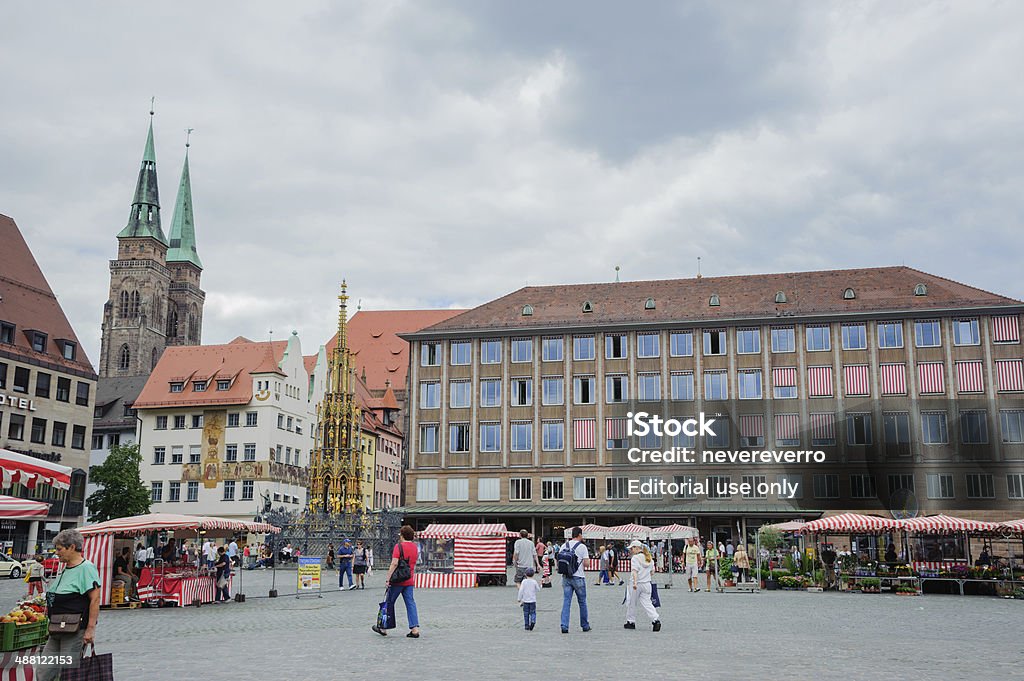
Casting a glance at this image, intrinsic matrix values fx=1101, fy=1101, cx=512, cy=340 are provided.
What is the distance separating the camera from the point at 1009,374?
6169 cm

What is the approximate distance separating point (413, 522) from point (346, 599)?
3985cm

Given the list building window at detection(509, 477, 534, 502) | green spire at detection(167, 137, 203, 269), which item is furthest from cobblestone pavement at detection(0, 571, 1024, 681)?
green spire at detection(167, 137, 203, 269)

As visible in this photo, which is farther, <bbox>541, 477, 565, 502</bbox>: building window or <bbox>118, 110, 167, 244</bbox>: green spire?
<bbox>118, 110, 167, 244</bbox>: green spire

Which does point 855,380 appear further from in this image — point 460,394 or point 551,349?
point 460,394

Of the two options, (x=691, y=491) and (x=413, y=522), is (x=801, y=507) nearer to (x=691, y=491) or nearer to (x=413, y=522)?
(x=691, y=491)

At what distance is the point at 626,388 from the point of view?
66.1m

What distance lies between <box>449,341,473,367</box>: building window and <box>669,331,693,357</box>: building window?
12.5m

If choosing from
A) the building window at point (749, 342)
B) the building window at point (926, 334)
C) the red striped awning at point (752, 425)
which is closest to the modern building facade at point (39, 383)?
the red striped awning at point (752, 425)

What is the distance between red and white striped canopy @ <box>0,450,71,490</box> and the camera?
16688 millimetres

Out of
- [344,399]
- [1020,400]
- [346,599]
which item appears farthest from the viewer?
[1020,400]

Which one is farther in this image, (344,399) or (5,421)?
(5,421)

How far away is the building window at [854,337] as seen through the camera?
63.6m

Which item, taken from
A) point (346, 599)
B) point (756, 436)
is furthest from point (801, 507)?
point (346, 599)

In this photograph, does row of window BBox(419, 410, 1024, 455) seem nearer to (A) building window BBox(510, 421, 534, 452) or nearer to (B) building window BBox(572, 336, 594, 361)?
(A) building window BBox(510, 421, 534, 452)
